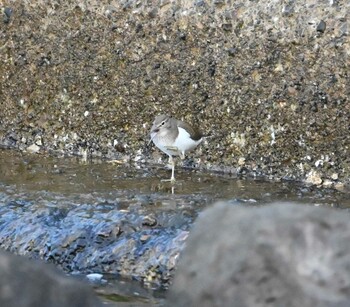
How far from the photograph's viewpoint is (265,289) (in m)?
5.24

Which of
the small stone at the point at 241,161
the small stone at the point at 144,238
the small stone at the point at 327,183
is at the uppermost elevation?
the small stone at the point at 241,161

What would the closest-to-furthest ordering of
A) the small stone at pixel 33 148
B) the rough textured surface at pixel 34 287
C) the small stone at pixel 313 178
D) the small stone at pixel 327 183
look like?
the rough textured surface at pixel 34 287 → the small stone at pixel 327 183 → the small stone at pixel 313 178 → the small stone at pixel 33 148

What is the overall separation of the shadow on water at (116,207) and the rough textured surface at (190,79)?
1.66 ft

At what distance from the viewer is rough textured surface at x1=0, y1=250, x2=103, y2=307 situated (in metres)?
5.29

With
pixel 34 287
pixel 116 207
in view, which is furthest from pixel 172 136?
pixel 34 287

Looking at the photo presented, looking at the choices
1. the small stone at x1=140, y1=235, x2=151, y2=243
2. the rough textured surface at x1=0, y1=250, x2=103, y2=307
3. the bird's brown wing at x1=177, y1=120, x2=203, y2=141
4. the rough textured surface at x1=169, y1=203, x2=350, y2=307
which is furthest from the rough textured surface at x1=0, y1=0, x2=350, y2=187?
the rough textured surface at x1=0, y1=250, x2=103, y2=307

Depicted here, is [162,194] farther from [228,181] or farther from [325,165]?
[325,165]

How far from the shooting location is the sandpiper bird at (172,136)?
37.0 feet

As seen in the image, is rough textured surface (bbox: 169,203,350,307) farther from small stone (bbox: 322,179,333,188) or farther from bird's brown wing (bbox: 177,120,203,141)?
bird's brown wing (bbox: 177,120,203,141)

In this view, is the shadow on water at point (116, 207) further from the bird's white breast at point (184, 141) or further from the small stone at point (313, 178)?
the bird's white breast at point (184, 141)

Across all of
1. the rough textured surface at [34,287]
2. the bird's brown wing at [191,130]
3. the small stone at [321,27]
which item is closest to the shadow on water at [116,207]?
the bird's brown wing at [191,130]

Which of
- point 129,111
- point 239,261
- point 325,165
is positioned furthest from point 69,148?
point 239,261

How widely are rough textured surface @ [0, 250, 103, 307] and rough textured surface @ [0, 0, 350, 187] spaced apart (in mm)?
6277

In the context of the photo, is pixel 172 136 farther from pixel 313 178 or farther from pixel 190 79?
pixel 313 178
